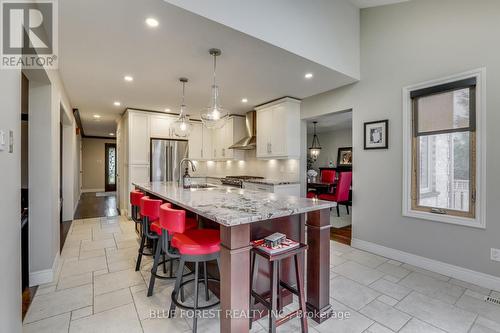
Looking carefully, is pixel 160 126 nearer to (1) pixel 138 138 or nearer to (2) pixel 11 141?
(1) pixel 138 138

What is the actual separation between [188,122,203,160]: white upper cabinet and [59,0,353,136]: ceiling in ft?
4.94

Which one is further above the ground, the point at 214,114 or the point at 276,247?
the point at 214,114

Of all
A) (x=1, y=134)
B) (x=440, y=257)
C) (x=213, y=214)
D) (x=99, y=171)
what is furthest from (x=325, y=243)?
(x=99, y=171)

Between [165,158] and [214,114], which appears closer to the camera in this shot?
[214,114]

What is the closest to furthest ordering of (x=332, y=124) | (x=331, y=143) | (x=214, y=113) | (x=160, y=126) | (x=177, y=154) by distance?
(x=214, y=113)
(x=160, y=126)
(x=177, y=154)
(x=332, y=124)
(x=331, y=143)

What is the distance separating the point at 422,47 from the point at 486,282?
2.79 m

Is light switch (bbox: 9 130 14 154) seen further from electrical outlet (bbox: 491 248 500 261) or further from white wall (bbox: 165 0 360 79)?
electrical outlet (bbox: 491 248 500 261)

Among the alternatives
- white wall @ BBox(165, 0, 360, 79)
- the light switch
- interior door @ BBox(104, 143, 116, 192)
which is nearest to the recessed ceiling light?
white wall @ BBox(165, 0, 360, 79)

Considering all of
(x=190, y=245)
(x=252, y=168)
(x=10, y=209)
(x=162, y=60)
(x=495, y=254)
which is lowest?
(x=495, y=254)

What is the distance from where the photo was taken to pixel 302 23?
2795mm

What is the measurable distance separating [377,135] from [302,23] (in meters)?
1.87

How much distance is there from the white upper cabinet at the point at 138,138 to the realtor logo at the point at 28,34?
2552mm

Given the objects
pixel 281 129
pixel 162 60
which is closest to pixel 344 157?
pixel 281 129

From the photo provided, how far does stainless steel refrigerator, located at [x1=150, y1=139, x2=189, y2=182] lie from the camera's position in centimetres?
562
